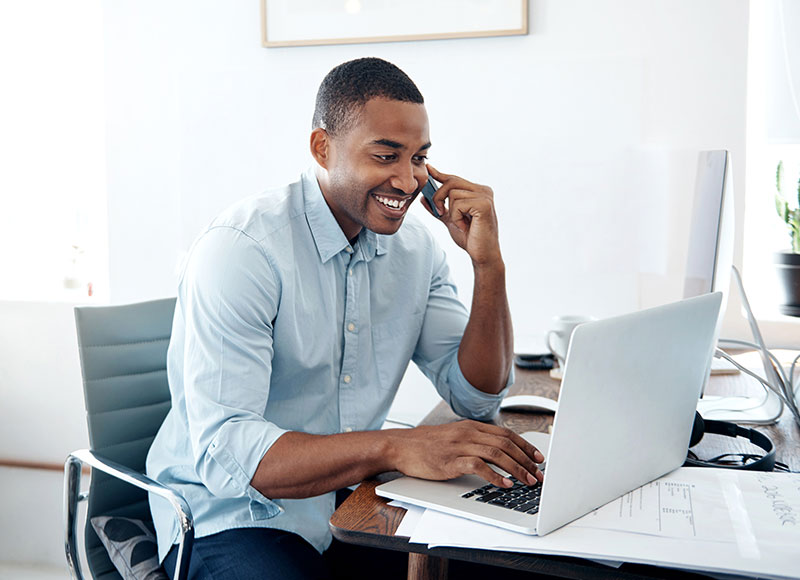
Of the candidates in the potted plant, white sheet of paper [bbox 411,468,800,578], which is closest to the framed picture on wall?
the potted plant

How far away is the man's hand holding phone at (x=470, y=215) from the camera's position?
4.82 ft

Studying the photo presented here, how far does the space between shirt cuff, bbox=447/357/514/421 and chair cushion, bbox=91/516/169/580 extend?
0.59 m

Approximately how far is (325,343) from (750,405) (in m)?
0.83

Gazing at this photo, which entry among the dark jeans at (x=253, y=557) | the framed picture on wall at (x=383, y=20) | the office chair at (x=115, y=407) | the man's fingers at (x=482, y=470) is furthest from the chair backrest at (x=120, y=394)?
the framed picture on wall at (x=383, y=20)

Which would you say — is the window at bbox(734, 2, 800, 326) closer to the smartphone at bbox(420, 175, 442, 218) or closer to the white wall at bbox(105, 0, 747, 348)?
the white wall at bbox(105, 0, 747, 348)

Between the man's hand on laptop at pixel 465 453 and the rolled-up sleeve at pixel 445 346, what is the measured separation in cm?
41

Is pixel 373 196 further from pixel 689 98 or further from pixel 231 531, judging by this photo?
pixel 689 98

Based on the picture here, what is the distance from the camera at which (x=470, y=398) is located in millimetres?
1459

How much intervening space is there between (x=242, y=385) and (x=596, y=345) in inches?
22.7

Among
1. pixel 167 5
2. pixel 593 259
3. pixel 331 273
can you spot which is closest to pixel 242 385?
pixel 331 273

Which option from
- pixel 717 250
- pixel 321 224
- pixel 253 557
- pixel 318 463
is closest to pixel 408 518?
pixel 318 463

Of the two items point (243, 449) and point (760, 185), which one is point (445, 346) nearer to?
point (243, 449)

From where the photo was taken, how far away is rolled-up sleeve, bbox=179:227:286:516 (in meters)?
1.13

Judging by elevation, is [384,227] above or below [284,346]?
above
